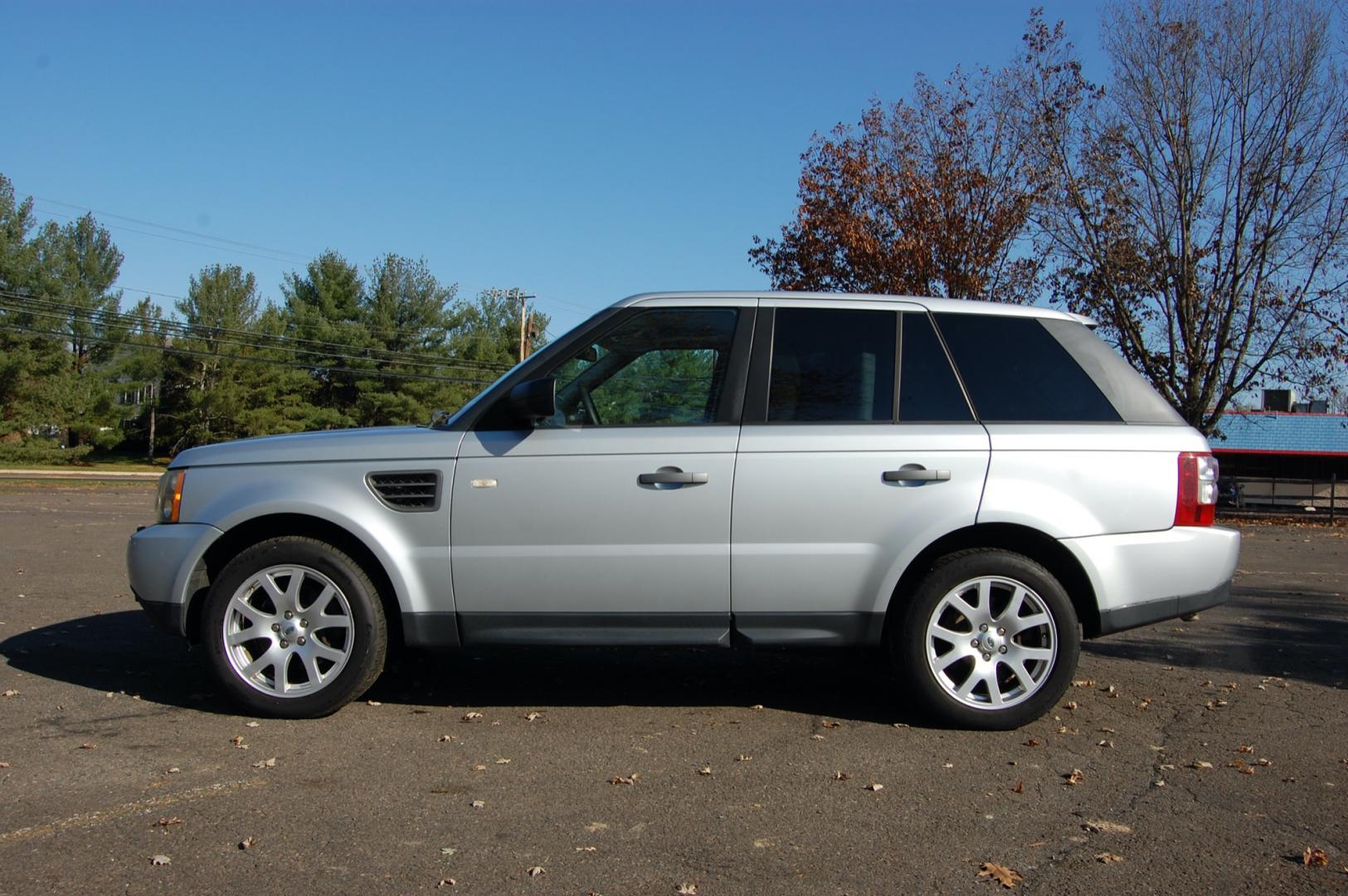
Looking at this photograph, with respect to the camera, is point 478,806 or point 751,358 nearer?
point 478,806

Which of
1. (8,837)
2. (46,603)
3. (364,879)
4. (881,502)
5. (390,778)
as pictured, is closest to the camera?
(364,879)

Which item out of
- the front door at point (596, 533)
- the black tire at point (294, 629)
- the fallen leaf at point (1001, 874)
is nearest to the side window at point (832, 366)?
the front door at point (596, 533)

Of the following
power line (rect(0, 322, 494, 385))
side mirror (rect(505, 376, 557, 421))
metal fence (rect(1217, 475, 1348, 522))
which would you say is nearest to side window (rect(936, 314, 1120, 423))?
side mirror (rect(505, 376, 557, 421))

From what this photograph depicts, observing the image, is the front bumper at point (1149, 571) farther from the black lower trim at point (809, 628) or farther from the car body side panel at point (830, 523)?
the black lower trim at point (809, 628)

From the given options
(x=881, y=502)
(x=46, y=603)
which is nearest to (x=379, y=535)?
(x=881, y=502)

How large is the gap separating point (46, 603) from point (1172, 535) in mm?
7662

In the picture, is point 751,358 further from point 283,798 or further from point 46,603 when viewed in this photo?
point 46,603

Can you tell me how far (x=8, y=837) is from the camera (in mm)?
3545

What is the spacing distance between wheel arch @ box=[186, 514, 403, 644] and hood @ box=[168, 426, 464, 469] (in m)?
0.28

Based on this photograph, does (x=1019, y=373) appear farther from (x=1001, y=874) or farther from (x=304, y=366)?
(x=304, y=366)

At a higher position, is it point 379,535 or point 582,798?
point 379,535

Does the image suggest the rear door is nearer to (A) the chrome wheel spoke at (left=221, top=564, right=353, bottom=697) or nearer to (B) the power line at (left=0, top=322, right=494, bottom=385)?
(A) the chrome wheel spoke at (left=221, top=564, right=353, bottom=697)

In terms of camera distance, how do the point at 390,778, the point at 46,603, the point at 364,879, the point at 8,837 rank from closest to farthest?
the point at 364,879 < the point at 8,837 < the point at 390,778 < the point at 46,603

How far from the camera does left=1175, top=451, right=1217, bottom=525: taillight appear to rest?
504cm
